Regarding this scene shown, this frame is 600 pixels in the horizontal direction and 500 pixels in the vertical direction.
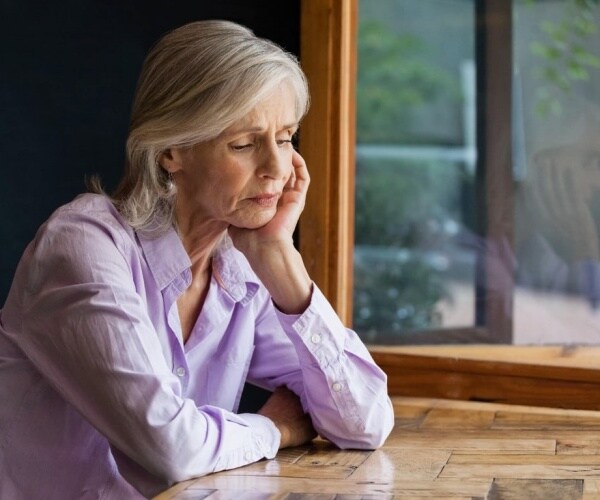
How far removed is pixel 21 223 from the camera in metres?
2.65

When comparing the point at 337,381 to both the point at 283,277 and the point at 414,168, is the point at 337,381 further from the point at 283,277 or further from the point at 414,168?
the point at 414,168

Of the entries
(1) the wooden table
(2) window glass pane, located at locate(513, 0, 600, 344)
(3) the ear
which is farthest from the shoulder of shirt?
(2) window glass pane, located at locate(513, 0, 600, 344)

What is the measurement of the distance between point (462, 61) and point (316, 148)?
0.40m

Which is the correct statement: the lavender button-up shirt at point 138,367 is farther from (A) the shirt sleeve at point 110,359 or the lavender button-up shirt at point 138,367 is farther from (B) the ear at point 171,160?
(B) the ear at point 171,160

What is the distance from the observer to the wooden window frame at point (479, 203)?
8.43 feet

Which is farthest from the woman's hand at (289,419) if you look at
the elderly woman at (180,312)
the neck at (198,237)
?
the neck at (198,237)

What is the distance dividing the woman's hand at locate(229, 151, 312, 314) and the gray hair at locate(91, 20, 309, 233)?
153 millimetres

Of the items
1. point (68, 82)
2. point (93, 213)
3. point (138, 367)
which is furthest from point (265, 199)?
point (68, 82)

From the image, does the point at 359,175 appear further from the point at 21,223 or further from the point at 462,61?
the point at 21,223

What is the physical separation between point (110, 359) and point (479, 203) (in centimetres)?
121

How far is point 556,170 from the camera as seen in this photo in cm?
255

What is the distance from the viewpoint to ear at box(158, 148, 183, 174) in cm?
203

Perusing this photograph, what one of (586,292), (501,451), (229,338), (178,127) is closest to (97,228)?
(178,127)

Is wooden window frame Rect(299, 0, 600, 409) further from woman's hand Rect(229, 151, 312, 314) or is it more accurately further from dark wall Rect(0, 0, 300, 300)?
woman's hand Rect(229, 151, 312, 314)
